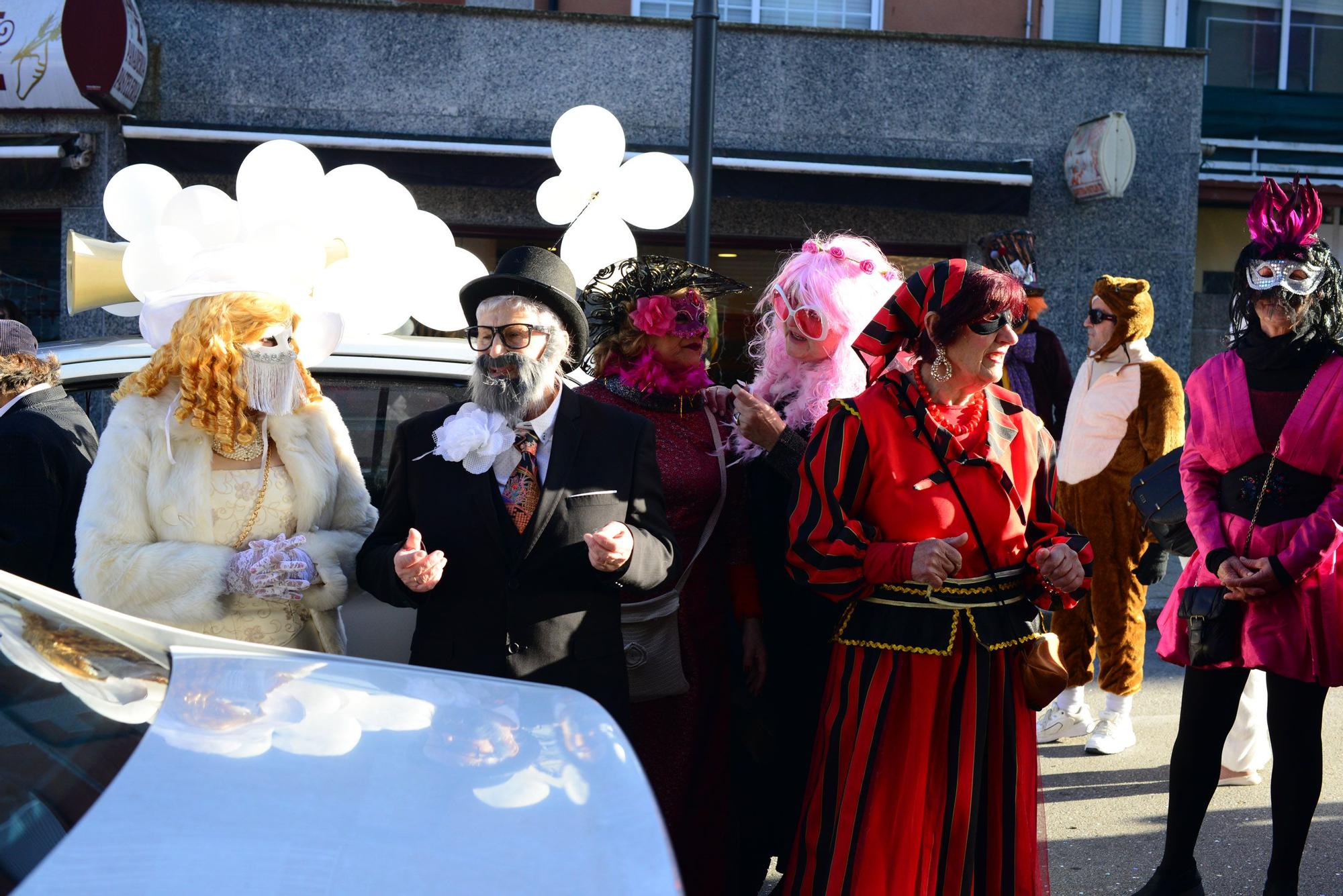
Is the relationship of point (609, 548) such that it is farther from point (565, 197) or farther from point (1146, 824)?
point (1146, 824)

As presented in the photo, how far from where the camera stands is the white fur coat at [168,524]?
2955mm

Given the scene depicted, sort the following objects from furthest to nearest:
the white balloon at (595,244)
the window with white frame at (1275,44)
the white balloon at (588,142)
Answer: the window with white frame at (1275,44) < the white balloon at (588,142) < the white balloon at (595,244)

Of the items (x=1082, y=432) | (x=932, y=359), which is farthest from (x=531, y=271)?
(x=1082, y=432)

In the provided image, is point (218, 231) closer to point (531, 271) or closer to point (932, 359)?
point (531, 271)

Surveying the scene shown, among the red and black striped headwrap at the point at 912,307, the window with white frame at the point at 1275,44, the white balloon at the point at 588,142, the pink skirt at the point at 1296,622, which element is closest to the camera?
the red and black striped headwrap at the point at 912,307

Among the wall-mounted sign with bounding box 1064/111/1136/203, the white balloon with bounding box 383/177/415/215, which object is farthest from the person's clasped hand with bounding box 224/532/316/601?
the wall-mounted sign with bounding box 1064/111/1136/203

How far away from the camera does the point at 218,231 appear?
3688 millimetres

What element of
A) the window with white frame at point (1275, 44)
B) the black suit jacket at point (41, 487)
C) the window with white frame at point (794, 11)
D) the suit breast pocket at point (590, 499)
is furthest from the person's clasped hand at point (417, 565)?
the window with white frame at point (1275, 44)

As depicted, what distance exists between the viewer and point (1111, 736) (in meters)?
5.43

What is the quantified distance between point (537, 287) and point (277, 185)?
1.07m

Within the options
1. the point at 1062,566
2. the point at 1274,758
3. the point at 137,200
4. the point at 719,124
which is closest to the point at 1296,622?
the point at 1274,758

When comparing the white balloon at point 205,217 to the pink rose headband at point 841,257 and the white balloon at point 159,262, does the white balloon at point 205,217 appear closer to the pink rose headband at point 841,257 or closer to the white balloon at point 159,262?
the white balloon at point 159,262

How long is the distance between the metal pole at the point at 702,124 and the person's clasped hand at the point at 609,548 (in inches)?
115

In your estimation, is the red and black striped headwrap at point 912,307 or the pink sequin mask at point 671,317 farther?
the pink sequin mask at point 671,317
